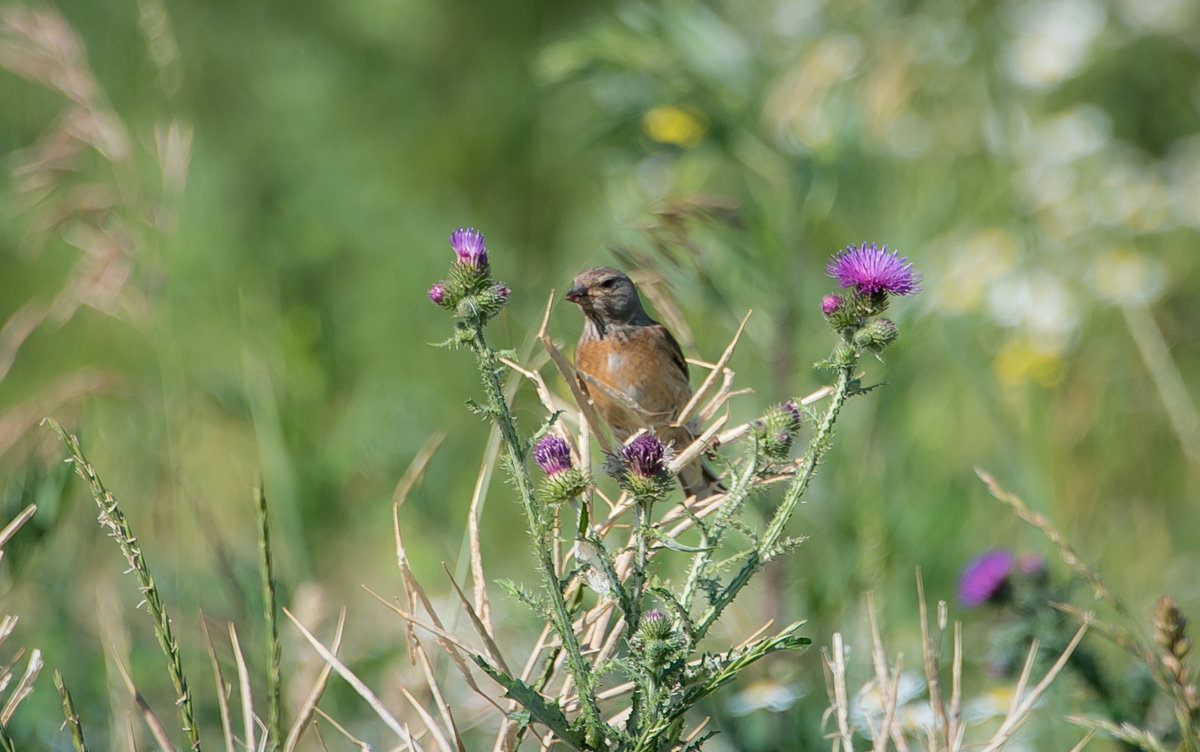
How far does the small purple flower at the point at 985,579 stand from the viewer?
2.49 metres

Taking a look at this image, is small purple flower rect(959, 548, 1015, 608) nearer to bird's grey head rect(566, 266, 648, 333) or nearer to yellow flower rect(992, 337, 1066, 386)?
bird's grey head rect(566, 266, 648, 333)

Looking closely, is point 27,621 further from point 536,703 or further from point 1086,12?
point 1086,12

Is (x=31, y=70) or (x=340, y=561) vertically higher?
(x=31, y=70)

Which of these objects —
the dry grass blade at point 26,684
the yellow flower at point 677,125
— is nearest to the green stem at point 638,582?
the dry grass blade at point 26,684

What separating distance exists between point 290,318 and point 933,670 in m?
2.26

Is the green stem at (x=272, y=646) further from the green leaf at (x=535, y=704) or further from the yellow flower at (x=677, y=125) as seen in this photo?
the yellow flower at (x=677, y=125)

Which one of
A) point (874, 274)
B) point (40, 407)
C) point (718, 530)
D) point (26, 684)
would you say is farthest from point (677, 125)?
point (26, 684)

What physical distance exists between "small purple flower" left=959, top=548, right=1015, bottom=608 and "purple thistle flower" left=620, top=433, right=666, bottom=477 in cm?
130

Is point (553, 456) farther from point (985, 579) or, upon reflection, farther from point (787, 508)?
point (985, 579)

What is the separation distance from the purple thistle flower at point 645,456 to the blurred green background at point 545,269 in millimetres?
701

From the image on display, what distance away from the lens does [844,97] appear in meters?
3.53

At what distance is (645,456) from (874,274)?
0.36 metres

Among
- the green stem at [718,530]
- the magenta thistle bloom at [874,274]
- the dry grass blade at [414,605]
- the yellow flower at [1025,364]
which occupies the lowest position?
the dry grass blade at [414,605]

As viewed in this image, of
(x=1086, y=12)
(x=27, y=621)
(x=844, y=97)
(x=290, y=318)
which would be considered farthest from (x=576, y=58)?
(x=1086, y=12)
